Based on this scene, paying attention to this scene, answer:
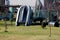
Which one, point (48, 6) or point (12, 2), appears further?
point (12, 2)

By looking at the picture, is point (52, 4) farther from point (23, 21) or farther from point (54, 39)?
point (54, 39)

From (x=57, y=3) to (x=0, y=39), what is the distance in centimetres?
3654

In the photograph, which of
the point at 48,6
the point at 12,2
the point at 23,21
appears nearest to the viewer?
the point at 23,21

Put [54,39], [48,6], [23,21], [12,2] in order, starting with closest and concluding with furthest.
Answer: [54,39]
[23,21]
[48,6]
[12,2]

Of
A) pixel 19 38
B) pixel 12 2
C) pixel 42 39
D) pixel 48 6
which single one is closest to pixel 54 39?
pixel 42 39

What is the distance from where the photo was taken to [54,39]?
17672 mm

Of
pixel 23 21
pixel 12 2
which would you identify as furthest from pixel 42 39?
pixel 12 2

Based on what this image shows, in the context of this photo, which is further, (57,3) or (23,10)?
(57,3)

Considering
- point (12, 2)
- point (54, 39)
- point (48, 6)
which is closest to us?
point (54, 39)

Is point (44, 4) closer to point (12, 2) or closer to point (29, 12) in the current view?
point (12, 2)

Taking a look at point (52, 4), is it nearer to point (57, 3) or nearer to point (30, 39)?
point (57, 3)

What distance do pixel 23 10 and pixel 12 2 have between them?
23876mm

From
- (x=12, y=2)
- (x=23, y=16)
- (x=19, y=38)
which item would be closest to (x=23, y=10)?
(x=23, y=16)

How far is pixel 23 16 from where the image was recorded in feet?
105
